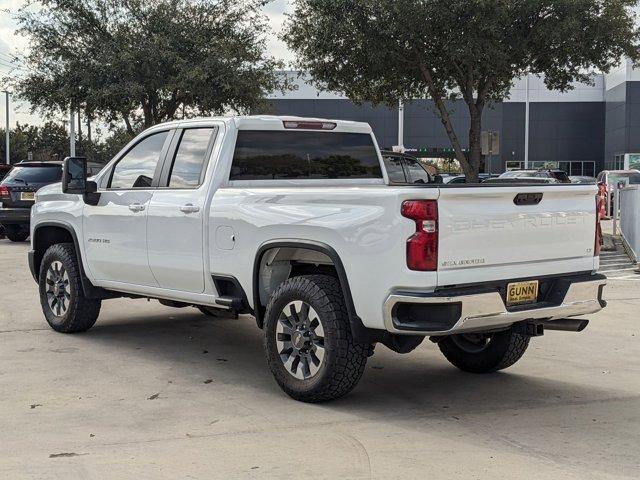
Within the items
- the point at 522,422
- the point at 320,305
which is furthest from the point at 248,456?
the point at 522,422

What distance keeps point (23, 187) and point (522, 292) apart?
15.2 m

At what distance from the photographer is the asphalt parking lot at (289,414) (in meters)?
4.63

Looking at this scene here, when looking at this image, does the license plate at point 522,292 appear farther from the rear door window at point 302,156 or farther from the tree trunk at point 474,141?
the tree trunk at point 474,141

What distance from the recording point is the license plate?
556 cm

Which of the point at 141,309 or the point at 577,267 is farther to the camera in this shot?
the point at 141,309

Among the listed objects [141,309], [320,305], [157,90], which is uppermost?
[157,90]

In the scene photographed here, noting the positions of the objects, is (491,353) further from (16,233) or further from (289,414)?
(16,233)

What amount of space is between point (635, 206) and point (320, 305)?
1053 centimetres

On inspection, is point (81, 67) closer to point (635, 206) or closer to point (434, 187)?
point (635, 206)

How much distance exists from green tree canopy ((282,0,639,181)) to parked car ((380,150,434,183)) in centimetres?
483

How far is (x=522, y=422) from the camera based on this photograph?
18.0 ft

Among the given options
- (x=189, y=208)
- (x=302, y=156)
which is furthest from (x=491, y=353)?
(x=189, y=208)

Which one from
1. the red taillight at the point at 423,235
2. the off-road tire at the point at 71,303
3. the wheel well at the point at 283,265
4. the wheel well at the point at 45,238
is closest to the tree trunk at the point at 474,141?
the wheel well at the point at 45,238

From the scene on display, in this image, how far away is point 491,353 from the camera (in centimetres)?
671
